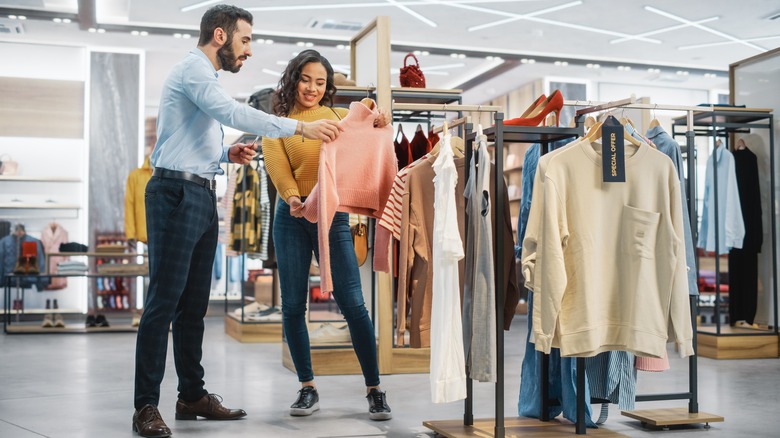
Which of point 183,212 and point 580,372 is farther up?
point 183,212

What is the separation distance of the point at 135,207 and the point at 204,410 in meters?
5.25

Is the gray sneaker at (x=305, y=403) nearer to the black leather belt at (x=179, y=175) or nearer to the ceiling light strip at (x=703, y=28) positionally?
the black leather belt at (x=179, y=175)

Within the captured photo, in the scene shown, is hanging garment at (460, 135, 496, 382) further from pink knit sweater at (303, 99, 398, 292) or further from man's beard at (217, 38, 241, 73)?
man's beard at (217, 38, 241, 73)

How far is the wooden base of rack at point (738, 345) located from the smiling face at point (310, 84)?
3769 mm

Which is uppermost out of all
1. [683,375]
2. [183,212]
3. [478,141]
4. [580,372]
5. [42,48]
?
[42,48]

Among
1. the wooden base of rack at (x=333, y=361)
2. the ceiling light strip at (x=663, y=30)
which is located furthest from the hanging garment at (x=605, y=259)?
the ceiling light strip at (x=663, y=30)

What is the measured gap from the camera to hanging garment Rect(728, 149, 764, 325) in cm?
642

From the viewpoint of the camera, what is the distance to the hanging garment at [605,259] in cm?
279

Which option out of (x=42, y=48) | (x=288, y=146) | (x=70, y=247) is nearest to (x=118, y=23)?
(x=42, y=48)

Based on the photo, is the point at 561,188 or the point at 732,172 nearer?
the point at 561,188

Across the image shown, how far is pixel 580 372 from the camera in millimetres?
3080

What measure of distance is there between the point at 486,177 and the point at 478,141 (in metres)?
0.15

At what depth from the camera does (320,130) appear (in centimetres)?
324

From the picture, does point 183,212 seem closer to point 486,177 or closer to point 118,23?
point 486,177
